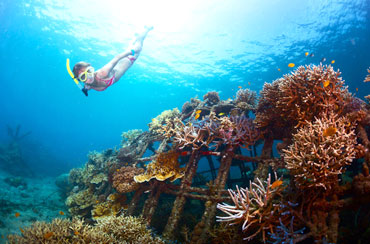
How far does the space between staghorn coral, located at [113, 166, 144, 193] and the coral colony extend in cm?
4

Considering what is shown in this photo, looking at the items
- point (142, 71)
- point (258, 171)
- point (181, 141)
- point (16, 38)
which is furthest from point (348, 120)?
point (16, 38)

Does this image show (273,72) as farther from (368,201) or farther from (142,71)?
(368,201)

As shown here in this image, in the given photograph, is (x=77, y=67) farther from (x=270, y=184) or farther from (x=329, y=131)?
(x=329, y=131)

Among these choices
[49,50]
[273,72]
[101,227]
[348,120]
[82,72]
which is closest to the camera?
[348,120]

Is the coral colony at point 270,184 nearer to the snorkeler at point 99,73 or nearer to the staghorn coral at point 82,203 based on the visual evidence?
the staghorn coral at point 82,203

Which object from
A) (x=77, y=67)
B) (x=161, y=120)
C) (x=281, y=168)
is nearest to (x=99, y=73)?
(x=77, y=67)

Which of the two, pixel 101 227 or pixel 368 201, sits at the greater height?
pixel 368 201

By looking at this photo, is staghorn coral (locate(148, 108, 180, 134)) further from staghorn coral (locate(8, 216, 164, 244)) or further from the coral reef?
staghorn coral (locate(8, 216, 164, 244))

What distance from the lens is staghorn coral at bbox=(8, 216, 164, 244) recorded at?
3.84 m

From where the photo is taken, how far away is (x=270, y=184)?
300 centimetres

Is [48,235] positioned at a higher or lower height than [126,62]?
lower

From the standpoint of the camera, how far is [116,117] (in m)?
105

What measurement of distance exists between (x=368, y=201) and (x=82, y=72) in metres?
7.09

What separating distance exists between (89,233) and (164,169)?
2469 millimetres
